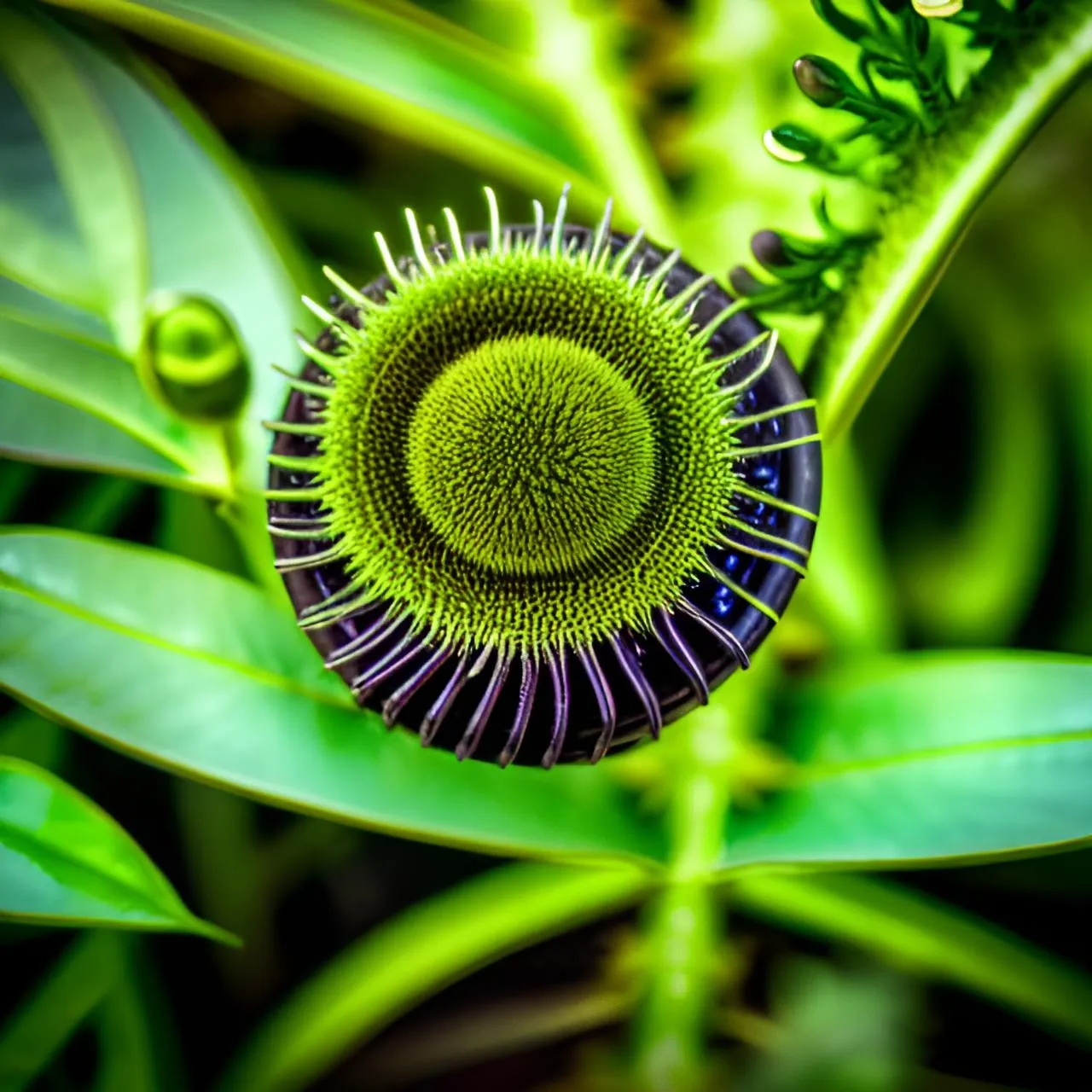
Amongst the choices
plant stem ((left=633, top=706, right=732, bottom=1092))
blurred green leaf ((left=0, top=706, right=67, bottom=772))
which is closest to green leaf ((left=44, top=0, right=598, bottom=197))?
plant stem ((left=633, top=706, right=732, bottom=1092))

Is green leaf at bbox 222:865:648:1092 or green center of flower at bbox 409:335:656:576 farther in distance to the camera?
green leaf at bbox 222:865:648:1092

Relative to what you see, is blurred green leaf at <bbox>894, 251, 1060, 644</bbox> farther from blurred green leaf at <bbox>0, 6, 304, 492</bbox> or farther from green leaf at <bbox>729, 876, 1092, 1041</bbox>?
blurred green leaf at <bbox>0, 6, 304, 492</bbox>

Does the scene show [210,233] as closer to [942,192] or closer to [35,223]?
[35,223]

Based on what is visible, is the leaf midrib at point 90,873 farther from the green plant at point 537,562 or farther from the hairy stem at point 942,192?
the hairy stem at point 942,192

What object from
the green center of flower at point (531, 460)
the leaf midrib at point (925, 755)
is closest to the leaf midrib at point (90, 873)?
the green center of flower at point (531, 460)

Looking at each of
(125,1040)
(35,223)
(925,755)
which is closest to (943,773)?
→ (925,755)

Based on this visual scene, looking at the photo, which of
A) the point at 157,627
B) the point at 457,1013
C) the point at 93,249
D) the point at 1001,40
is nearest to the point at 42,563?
the point at 157,627
